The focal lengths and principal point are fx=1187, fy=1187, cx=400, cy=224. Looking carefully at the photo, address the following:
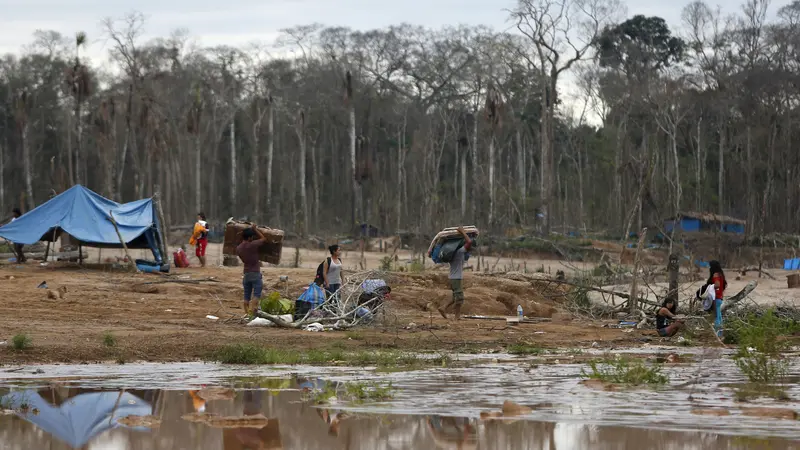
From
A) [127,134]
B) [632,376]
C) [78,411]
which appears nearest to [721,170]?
[127,134]

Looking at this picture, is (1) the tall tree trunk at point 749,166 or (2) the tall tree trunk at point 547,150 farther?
(2) the tall tree trunk at point 547,150

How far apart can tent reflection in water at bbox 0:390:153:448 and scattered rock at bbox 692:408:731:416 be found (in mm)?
4137

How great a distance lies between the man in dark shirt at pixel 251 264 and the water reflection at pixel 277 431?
809 cm

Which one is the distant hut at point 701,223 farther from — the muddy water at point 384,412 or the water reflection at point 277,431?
the water reflection at point 277,431

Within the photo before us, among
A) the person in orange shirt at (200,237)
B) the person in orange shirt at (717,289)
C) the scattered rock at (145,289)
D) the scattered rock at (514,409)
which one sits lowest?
the scattered rock at (514,409)

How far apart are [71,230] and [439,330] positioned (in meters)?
9.86

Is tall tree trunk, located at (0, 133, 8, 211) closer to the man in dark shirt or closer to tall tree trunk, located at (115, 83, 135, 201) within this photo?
tall tree trunk, located at (115, 83, 135, 201)

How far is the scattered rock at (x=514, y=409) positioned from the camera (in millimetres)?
9133

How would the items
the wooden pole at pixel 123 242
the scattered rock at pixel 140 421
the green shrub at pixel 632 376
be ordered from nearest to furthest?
the scattered rock at pixel 140 421
the green shrub at pixel 632 376
the wooden pole at pixel 123 242

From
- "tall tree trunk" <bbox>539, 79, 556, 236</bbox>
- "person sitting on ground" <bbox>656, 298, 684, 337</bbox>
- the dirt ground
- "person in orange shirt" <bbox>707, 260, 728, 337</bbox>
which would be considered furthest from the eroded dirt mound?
"tall tree trunk" <bbox>539, 79, 556, 236</bbox>

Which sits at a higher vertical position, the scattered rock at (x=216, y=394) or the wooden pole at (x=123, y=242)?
the wooden pole at (x=123, y=242)

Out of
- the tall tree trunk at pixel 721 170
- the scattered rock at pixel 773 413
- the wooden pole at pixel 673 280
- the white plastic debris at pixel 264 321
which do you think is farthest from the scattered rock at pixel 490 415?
the tall tree trunk at pixel 721 170

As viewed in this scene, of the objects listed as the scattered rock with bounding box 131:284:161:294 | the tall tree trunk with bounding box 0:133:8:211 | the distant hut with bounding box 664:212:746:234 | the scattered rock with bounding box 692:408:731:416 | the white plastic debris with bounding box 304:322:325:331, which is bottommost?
the white plastic debris with bounding box 304:322:325:331

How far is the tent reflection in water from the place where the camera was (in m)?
8.52
